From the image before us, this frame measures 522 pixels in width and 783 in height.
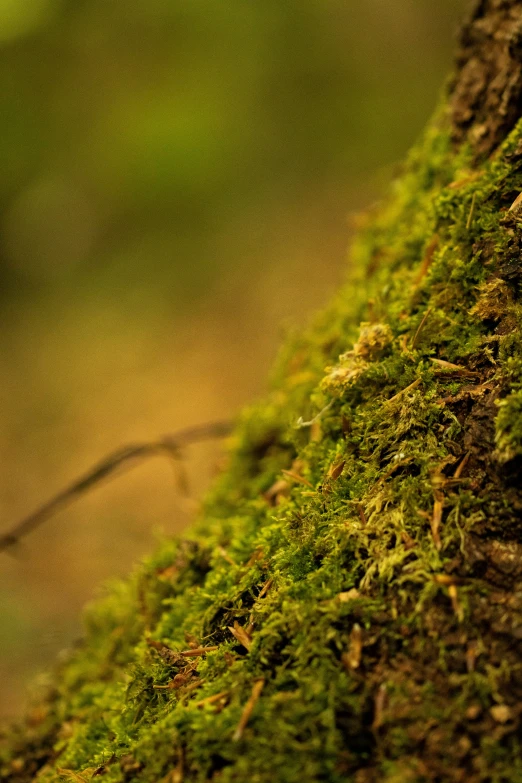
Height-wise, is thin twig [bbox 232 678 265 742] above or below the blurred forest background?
below

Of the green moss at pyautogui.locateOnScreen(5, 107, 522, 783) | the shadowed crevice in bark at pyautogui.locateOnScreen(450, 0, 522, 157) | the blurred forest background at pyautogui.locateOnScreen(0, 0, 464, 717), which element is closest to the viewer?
the green moss at pyautogui.locateOnScreen(5, 107, 522, 783)

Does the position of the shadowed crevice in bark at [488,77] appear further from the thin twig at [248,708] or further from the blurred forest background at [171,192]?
the blurred forest background at [171,192]

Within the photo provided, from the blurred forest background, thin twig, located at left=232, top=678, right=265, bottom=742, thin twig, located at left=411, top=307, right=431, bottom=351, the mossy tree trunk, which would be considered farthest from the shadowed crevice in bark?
the blurred forest background

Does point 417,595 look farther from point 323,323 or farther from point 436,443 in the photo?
point 323,323

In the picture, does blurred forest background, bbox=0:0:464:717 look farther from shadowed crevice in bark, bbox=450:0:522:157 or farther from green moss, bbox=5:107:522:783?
shadowed crevice in bark, bbox=450:0:522:157

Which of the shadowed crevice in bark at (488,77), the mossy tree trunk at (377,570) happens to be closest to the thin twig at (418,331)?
the mossy tree trunk at (377,570)

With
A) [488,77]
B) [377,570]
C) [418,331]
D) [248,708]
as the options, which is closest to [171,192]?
[488,77]
